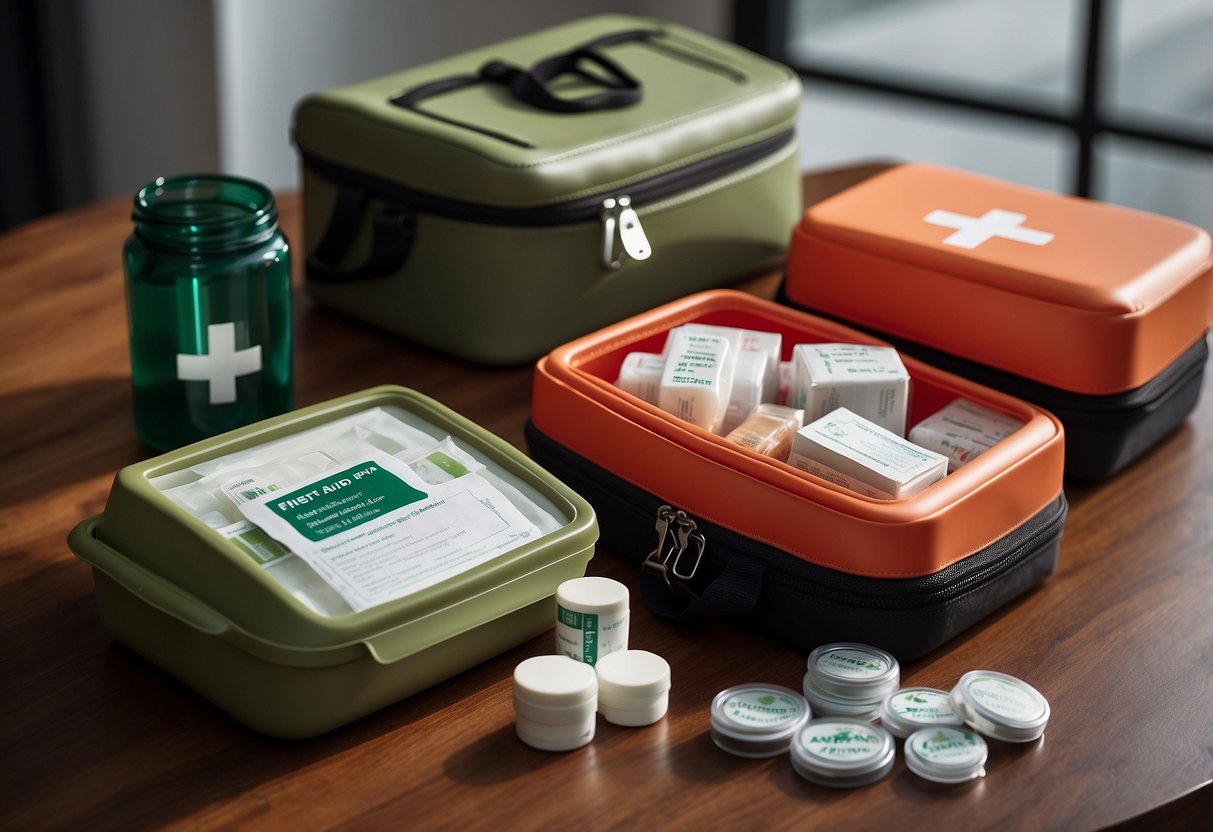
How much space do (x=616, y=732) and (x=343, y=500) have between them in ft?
0.74

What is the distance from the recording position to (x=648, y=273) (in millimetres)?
1356

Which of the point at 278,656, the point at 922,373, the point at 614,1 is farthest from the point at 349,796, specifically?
the point at 614,1

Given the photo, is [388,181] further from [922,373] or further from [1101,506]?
[1101,506]

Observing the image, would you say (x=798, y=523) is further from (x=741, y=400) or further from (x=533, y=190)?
(x=533, y=190)

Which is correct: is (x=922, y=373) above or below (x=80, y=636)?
above

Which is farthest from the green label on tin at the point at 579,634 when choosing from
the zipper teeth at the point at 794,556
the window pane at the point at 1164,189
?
the window pane at the point at 1164,189

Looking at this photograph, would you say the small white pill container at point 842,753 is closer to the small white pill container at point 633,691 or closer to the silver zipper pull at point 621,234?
the small white pill container at point 633,691

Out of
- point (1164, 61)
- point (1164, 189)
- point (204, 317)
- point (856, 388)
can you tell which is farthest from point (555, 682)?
point (1164, 61)

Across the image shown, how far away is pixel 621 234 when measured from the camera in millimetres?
1298

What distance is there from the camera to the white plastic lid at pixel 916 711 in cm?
86

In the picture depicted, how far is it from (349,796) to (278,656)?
9 centimetres

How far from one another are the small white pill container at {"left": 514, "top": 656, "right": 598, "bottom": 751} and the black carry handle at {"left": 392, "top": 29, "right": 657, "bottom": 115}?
568 mm

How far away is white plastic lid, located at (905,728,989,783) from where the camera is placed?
822 mm

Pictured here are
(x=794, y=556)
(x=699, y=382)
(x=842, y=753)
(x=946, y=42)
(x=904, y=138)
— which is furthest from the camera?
(x=946, y=42)
